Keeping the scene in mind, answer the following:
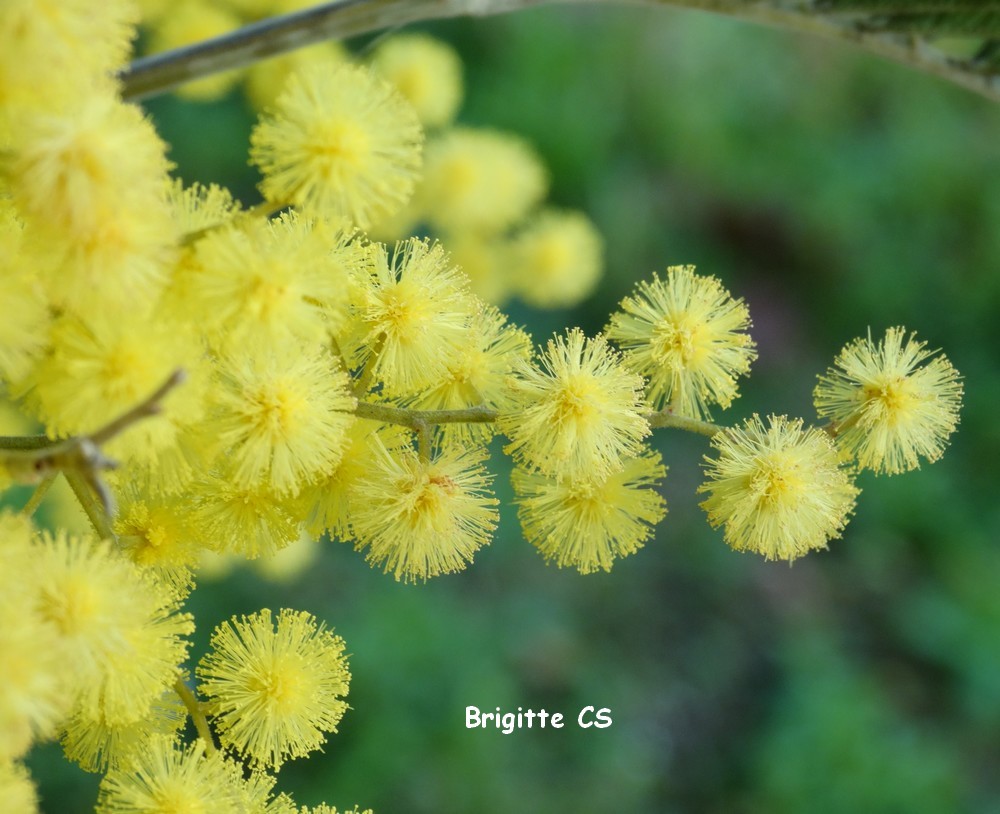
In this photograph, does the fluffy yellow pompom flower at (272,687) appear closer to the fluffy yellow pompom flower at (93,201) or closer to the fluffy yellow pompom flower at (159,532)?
the fluffy yellow pompom flower at (159,532)

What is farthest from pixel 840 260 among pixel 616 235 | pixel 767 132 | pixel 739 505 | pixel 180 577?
pixel 180 577

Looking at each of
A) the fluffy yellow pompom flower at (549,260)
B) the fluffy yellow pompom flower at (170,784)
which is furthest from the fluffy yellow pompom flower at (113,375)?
the fluffy yellow pompom flower at (549,260)

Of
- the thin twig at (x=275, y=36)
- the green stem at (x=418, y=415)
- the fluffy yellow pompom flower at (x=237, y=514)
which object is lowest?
the fluffy yellow pompom flower at (x=237, y=514)

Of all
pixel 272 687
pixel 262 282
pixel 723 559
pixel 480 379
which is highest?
pixel 723 559

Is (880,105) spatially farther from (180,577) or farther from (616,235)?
(180,577)

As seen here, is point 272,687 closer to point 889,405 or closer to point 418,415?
point 418,415

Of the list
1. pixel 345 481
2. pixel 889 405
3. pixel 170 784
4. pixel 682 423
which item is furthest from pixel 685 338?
pixel 170 784

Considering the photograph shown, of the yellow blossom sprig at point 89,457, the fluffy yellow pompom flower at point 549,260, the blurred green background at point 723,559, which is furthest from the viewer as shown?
the blurred green background at point 723,559
